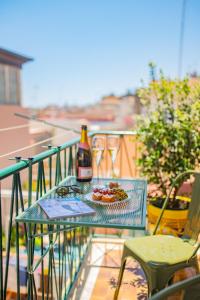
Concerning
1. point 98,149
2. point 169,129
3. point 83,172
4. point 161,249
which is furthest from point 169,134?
point 161,249

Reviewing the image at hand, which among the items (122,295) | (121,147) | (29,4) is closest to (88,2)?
(29,4)

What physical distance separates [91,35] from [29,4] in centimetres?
863

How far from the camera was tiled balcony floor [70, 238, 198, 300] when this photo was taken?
6.56 feet

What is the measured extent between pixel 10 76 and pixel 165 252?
A: 27.5 feet

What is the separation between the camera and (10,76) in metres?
8.77

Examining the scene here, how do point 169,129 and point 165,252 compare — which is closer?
point 165,252

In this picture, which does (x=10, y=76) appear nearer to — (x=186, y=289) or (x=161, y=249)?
(x=161, y=249)

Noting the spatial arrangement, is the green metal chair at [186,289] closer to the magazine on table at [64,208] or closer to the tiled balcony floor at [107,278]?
the magazine on table at [64,208]

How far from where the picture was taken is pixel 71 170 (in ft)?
7.10

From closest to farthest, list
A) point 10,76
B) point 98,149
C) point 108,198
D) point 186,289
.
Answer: point 186,289, point 108,198, point 98,149, point 10,76

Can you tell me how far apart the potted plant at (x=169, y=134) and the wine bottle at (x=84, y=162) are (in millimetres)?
827

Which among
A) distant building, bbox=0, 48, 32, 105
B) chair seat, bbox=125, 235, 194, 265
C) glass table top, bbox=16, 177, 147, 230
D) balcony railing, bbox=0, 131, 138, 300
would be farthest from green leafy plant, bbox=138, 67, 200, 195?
distant building, bbox=0, 48, 32, 105

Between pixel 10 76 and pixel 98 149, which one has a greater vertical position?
pixel 10 76

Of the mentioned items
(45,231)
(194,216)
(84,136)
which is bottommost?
(45,231)
